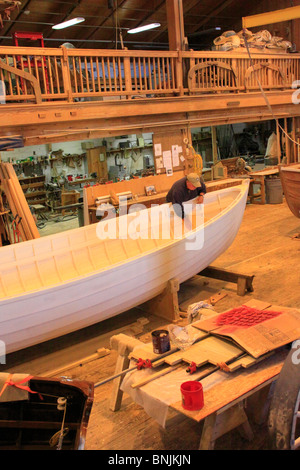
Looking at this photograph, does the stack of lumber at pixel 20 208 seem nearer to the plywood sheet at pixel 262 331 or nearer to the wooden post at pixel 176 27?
the plywood sheet at pixel 262 331

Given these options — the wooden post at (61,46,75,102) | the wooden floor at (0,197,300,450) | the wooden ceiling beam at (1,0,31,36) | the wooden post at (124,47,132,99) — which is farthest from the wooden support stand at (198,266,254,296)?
the wooden ceiling beam at (1,0,31,36)

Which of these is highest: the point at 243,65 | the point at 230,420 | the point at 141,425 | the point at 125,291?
the point at 243,65

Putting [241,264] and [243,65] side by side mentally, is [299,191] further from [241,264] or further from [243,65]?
[243,65]

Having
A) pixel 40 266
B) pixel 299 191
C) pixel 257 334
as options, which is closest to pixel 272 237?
pixel 299 191

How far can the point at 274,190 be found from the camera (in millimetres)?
11188

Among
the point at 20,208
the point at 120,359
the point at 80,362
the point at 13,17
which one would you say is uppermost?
the point at 13,17

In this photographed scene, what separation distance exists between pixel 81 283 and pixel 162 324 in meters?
1.37

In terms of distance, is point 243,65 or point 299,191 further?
point 243,65

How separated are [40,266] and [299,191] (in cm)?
512

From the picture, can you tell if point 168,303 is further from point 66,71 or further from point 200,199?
point 66,71

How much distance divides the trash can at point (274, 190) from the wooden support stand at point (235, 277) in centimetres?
568

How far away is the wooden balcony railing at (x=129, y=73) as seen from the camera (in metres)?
7.01

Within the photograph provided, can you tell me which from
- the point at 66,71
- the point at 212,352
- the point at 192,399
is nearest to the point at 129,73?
the point at 66,71

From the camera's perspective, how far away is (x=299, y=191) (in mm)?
8016
